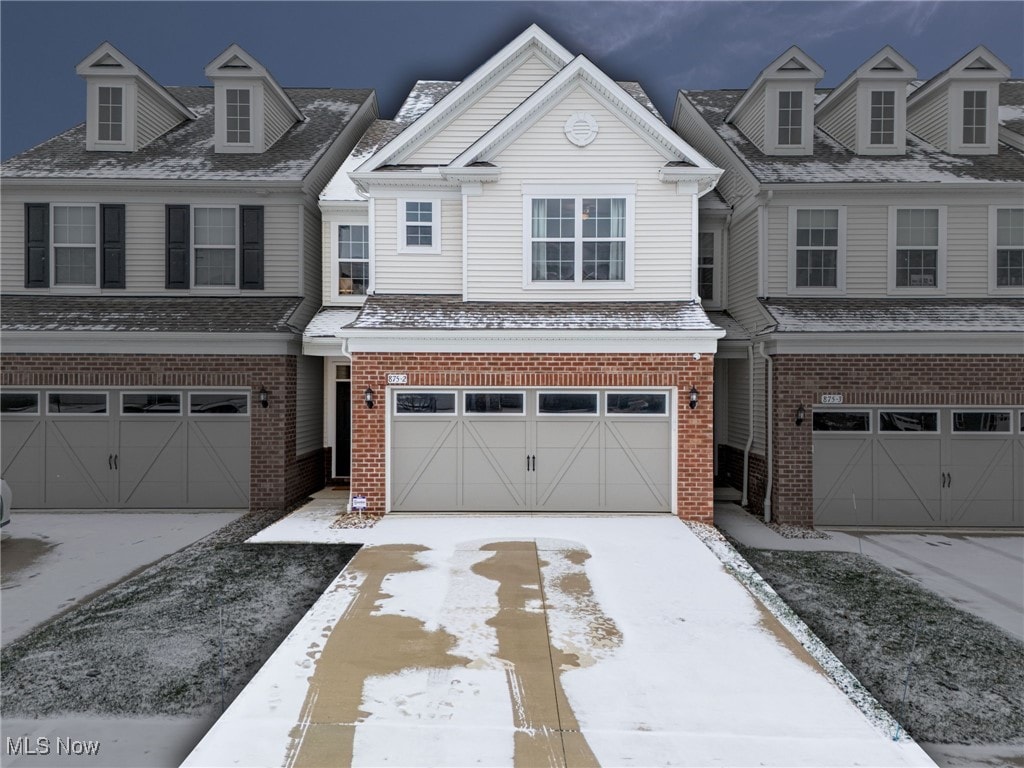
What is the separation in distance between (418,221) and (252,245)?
13.0 feet

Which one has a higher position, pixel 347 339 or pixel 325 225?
pixel 325 225

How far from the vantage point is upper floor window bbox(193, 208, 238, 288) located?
43.7 feet

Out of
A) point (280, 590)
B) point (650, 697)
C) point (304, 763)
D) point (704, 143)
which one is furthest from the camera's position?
point (704, 143)

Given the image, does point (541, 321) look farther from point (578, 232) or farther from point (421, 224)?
point (421, 224)

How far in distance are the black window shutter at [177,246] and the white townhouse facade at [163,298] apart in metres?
0.02

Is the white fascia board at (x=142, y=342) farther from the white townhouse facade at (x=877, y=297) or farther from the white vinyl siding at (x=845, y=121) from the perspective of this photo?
the white vinyl siding at (x=845, y=121)

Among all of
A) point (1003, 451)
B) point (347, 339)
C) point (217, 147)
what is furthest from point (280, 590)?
point (1003, 451)

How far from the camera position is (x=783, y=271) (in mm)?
12758

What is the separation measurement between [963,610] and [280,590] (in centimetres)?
859

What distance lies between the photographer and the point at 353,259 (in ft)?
46.2

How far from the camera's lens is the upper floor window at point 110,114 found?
1402 centimetres

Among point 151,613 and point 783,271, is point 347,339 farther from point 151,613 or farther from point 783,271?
point 783,271

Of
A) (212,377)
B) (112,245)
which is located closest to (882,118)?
(212,377)

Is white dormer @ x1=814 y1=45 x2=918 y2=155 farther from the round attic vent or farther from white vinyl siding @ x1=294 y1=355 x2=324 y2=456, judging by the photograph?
white vinyl siding @ x1=294 y1=355 x2=324 y2=456
